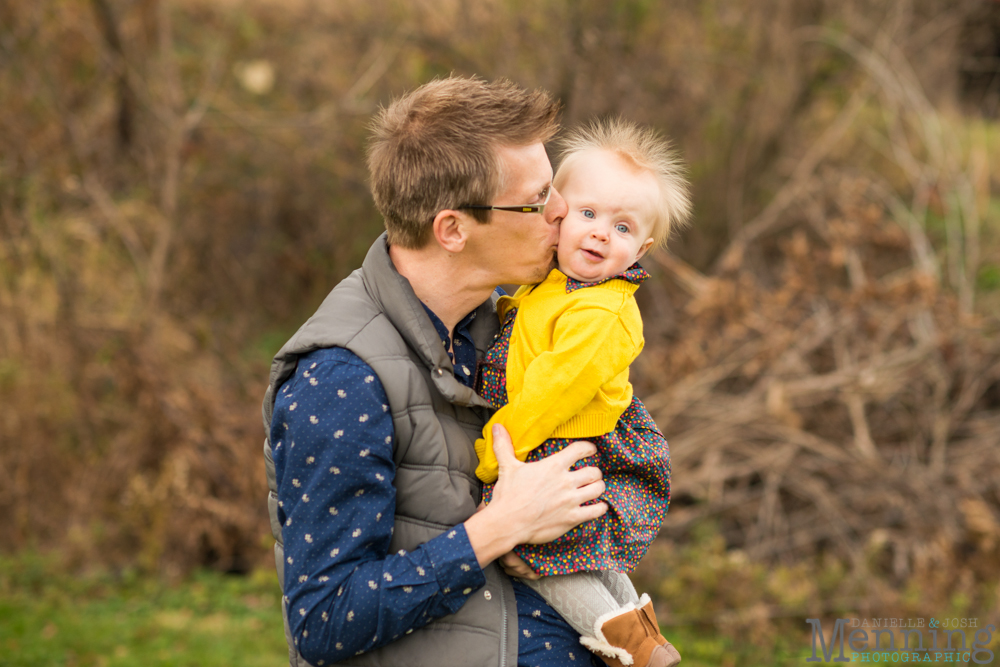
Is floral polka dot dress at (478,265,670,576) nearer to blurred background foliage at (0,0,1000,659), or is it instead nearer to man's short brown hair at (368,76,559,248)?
man's short brown hair at (368,76,559,248)

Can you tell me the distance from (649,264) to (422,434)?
201 inches

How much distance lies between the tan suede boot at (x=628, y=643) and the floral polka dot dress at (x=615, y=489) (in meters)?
0.12

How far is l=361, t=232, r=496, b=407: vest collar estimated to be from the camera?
6.14 feet

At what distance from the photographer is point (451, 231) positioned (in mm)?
1967

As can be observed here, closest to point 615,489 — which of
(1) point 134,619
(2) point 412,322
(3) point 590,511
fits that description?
(3) point 590,511

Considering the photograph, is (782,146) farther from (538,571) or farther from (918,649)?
(538,571)

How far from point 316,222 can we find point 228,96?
147 cm

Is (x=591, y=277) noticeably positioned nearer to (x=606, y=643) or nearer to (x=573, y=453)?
(x=573, y=453)

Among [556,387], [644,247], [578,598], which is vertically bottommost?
[578,598]

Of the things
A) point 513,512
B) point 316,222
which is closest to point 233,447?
point 316,222

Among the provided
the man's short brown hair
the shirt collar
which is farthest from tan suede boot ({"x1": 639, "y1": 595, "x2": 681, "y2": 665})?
the man's short brown hair

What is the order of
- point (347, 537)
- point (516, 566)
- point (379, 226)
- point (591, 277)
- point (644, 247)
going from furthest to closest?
point (379, 226) < point (644, 247) < point (591, 277) < point (516, 566) < point (347, 537)

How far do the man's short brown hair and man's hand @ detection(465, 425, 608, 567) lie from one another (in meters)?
0.55

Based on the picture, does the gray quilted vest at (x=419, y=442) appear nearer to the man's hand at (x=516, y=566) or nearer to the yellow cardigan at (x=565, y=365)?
the man's hand at (x=516, y=566)
